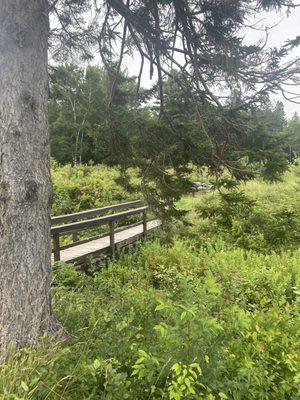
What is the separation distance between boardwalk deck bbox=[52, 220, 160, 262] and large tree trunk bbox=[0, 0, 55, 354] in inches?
127

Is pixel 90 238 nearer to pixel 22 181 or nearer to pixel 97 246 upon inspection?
pixel 97 246

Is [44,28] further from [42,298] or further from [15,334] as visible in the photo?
[15,334]

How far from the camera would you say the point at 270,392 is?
11.0ft

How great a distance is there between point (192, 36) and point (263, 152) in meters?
2.00

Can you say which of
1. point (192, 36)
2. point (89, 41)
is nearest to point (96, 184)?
point (89, 41)

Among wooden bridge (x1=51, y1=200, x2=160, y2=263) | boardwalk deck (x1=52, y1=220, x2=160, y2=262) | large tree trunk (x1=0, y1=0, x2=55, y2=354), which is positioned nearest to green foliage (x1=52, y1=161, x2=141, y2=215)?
boardwalk deck (x1=52, y1=220, x2=160, y2=262)

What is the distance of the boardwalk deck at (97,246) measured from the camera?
329 inches

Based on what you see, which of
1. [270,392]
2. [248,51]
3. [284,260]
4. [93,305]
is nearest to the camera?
[270,392]

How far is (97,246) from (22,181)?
6247 millimetres

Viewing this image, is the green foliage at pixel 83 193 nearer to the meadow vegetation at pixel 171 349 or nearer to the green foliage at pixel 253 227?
the green foliage at pixel 253 227

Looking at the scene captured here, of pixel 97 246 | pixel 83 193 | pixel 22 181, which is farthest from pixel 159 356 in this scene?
pixel 83 193

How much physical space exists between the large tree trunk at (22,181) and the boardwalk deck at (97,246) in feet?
10.6

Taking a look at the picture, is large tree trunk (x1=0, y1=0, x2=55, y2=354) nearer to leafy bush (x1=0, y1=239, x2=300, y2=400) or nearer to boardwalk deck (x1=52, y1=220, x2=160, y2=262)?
leafy bush (x1=0, y1=239, x2=300, y2=400)

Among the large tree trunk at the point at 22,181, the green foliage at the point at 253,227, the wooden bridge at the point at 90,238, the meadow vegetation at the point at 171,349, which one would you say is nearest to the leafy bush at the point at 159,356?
the meadow vegetation at the point at 171,349
